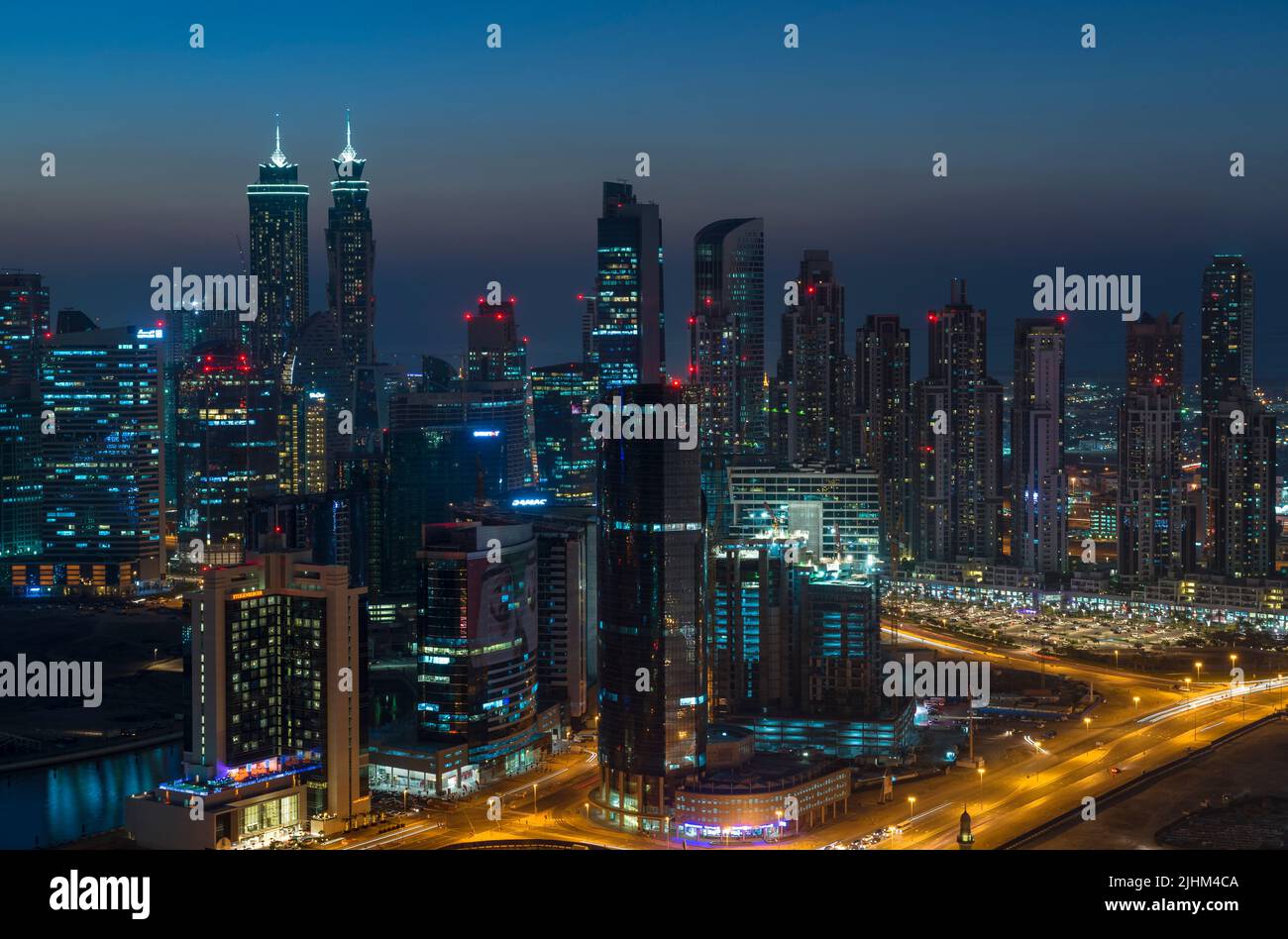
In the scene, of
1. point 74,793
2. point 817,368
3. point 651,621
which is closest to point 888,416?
point 817,368

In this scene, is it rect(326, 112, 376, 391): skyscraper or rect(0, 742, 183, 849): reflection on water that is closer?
rect(0, 742, 183, 849): reflection on water

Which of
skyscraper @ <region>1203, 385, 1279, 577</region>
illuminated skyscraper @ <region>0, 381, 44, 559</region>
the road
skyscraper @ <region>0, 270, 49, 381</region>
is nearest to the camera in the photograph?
the road

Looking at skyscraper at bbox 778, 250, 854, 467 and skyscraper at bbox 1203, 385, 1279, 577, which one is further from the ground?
skyscraper at bbox 778, 250, 854, 467

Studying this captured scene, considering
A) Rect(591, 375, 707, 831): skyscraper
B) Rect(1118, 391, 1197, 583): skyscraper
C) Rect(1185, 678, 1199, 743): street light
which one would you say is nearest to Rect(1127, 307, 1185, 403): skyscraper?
Rect(1118, 391, 1197, 583): skyscraper

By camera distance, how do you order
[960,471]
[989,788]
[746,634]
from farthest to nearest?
[960,471]
[746,634]
[989,788]

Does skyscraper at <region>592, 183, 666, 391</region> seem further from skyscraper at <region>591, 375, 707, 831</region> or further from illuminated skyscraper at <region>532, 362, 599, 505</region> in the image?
skyscraper at <region>591, 375, 707, 831</region>

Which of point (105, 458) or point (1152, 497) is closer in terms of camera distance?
point (1152, 497)

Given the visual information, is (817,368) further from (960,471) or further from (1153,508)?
(1153,508)
